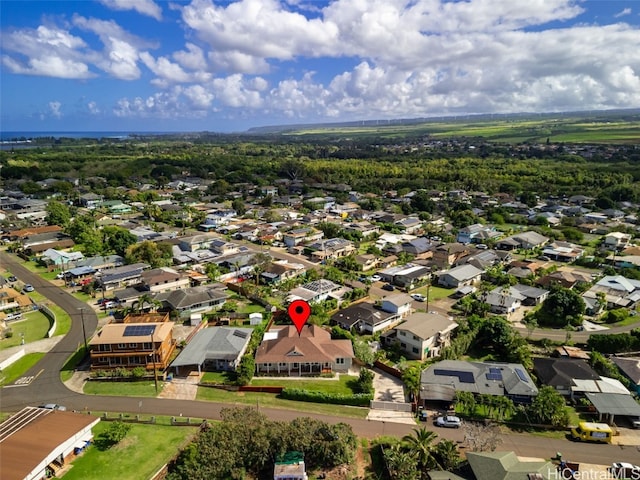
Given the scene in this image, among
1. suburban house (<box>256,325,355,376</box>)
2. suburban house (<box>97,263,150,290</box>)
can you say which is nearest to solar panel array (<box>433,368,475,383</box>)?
suburban house (<box>256,325,355,376</box>)

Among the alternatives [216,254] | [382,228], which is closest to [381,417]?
[216,254]

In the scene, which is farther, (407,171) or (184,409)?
(407,171)

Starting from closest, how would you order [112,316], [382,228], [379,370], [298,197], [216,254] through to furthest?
[379,370]
[112,316]
[216,254]
[382,228]
[298,197]

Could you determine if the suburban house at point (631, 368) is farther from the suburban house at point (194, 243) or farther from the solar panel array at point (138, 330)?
the suburban house at point (194, 243)

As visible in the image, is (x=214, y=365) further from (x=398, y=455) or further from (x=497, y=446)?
(x=497, y=446)

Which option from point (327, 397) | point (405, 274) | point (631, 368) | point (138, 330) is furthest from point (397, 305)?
point (138, 330)

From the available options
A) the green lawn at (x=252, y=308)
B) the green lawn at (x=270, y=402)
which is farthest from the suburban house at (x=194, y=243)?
the green lawn at (x=270, y=402)

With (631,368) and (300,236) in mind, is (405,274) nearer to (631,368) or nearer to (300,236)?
(300,236)
